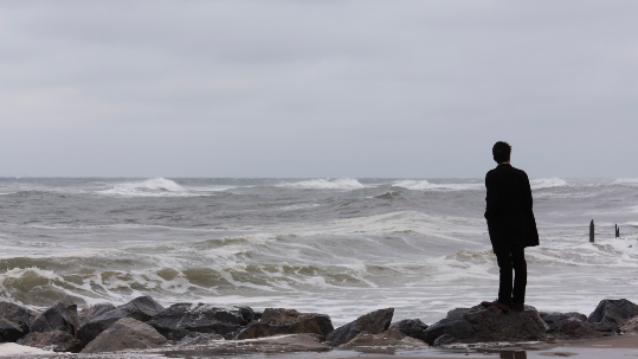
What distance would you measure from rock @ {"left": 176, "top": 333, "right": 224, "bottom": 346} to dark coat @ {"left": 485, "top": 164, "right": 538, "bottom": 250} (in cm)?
296

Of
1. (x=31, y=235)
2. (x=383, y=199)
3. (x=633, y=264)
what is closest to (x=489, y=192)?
(x=633, y=264)

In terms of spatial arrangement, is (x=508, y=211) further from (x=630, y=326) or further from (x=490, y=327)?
(x=630, y=326)

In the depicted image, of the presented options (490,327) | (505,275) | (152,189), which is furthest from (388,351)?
(152,189)

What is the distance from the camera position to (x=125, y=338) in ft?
19.9

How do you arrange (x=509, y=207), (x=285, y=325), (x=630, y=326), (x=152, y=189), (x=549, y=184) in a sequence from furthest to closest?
(x=549, y=184), (x=152, y=189), (x=285, y=325), (x=630, y=326), (x=509, y=207)

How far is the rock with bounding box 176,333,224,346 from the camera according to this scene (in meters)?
6.08

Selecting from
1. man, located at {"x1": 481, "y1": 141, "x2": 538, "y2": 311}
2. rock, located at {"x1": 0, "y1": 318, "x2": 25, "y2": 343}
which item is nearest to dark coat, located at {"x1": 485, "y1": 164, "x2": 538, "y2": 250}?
man, located at {"x1": 481, "y1": 141, "x2": 538, "y2": 311}

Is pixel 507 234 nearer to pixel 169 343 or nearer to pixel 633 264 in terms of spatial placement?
pixel 169 343

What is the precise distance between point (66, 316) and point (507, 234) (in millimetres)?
4827

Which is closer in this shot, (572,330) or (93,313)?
(572,330)

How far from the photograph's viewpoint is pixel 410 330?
621 cm

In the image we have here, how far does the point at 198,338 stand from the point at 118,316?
1191 mm

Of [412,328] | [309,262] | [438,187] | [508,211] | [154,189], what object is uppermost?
[508,211]

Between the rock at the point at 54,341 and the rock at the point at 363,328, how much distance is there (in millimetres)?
2636
